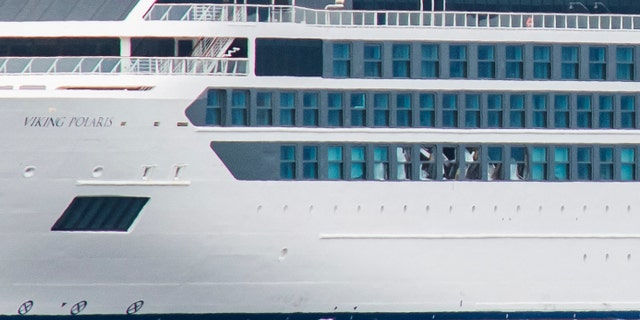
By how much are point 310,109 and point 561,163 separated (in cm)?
521

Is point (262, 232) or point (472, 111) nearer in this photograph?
point (262, 232)

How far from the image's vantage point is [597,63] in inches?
1687

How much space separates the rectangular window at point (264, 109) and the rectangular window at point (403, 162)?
8.54 feet

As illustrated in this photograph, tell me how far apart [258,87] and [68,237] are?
4547mm

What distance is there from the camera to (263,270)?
40.5m

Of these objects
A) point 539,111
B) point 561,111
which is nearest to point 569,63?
point 561,111

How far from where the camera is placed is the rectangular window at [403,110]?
41.5m

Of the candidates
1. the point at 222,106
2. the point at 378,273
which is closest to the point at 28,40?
the point at 222,106

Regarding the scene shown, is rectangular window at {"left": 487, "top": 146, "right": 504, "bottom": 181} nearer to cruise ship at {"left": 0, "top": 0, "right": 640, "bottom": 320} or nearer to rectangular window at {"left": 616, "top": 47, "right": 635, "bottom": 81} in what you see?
cruise ship at {"left": 0, "top": 0, "right": 640, "bottom": 320}

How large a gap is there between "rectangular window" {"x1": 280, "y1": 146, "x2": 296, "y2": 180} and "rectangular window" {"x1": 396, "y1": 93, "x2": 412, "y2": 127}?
7.15ft

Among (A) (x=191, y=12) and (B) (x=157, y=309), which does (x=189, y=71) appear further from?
(B) (x=157, y=309)

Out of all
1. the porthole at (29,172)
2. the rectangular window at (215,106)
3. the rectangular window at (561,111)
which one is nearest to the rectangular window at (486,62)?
the rectangular window at (561,111)

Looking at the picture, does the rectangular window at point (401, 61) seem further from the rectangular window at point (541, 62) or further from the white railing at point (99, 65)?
the white railing at point (99, 65)

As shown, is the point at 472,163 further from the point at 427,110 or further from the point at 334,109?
the point at 334,109
